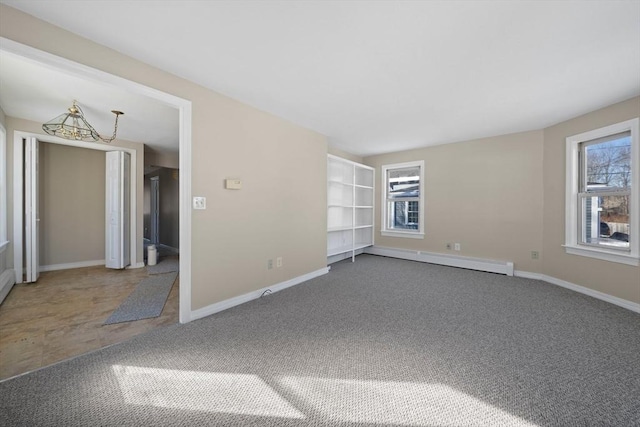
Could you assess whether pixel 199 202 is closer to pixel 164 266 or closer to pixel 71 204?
pixel 164 266

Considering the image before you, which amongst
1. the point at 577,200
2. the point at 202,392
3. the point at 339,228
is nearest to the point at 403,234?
the point at 339,228

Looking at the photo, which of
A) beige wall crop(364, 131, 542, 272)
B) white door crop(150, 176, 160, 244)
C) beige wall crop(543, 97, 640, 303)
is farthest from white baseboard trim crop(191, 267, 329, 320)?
white door crop(150, 176, 160, 244)

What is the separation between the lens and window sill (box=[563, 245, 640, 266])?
2713 millimetres

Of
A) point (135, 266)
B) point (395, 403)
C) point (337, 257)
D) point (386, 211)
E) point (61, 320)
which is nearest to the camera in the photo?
point (395, 403)

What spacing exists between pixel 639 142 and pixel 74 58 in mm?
5312

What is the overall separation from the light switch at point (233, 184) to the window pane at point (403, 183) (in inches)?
151

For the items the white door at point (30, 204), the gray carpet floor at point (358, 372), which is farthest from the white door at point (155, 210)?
the gray carpet floor at point (358, 372)

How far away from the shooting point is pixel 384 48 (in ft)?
6.16

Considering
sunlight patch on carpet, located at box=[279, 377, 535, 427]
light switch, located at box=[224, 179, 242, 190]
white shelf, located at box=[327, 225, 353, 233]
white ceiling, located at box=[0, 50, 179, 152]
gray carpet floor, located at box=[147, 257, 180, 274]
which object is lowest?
sunlight patch on carpet, located at box=[279, 377, 535, 427]

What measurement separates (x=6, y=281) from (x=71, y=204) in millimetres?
1811

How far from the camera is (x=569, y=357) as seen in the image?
1.82 m

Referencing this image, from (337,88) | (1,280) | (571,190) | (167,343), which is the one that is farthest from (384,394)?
(1,280)

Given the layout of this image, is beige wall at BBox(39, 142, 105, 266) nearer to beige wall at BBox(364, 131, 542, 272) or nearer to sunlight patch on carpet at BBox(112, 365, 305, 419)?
sunlight patch on carpet at BBox(112, 365, 305, 419)

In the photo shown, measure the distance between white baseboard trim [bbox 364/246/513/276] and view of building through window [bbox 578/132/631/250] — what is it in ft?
3.63
